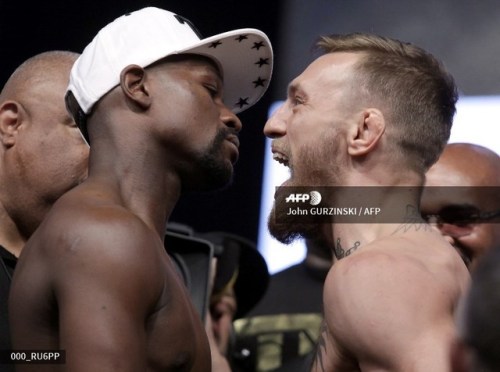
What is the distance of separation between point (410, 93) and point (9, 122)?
1.01 m

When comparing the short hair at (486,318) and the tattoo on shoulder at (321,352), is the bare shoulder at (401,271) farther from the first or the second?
the short hair at (486,318)

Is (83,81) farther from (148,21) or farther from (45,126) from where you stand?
(45,126)

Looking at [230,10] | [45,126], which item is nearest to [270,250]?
[230,10]

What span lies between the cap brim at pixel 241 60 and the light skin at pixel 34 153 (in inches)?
18.5

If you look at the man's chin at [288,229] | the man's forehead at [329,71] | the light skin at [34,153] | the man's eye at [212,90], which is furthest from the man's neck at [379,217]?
the light skin at [34,153]

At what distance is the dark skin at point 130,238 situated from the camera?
219cm

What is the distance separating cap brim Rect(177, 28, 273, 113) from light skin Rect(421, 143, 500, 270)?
2.03 feet

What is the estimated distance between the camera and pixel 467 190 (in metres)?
3.21

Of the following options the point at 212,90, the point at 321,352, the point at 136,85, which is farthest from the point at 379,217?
the point at 136,85

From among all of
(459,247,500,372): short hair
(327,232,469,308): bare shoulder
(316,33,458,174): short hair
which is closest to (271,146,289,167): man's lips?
(316,33,458,174): short hair

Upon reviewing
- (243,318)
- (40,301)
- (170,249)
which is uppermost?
(40,301)

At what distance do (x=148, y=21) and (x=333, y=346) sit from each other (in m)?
0.77

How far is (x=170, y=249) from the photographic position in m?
3.26

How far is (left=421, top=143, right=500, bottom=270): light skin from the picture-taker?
3141 millimetres
